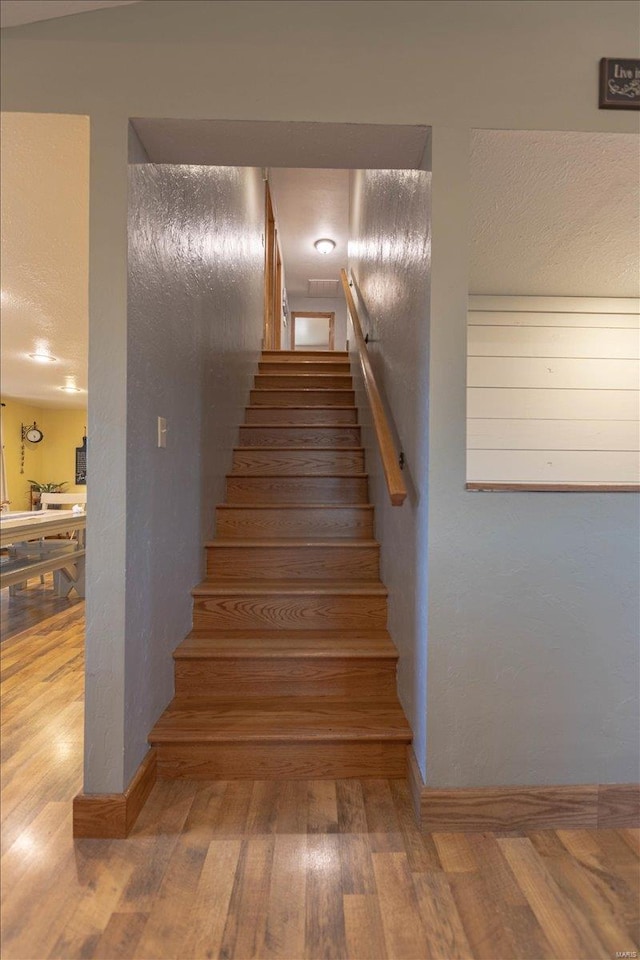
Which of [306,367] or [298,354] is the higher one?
[298,354]

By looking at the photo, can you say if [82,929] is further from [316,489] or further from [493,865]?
[316,489]

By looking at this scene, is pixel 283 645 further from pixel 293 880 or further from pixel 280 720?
pixel 293 880

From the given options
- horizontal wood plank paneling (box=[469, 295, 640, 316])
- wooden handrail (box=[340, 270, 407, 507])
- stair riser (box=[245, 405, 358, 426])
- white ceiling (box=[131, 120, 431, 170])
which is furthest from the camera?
stair riser (box=[245, 405, 358, 426])

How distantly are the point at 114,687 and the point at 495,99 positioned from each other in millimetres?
1780

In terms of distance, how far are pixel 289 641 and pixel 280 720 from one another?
29 centimetres

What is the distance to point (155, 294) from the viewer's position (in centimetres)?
142

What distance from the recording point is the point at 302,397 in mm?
3473

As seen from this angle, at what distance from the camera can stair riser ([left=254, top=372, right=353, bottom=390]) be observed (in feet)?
11.9

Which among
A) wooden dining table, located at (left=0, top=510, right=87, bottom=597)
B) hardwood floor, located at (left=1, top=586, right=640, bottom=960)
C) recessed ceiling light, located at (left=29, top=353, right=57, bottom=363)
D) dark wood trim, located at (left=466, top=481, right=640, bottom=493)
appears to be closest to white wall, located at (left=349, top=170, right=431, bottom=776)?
dark wood trim, located at (left=466, top=481, right=640, bottom=493)

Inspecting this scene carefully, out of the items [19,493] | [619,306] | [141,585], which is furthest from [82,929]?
[19,493]

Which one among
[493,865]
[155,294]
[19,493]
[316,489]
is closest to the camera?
[493,865]

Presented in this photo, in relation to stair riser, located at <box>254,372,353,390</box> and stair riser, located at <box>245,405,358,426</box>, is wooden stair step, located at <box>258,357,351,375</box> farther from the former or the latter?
stair riser, located at <box>245,405,358,426</box>

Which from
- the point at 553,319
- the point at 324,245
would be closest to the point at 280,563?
the point at 553,319

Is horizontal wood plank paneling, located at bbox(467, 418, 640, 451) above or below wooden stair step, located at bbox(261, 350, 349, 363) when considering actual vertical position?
below
